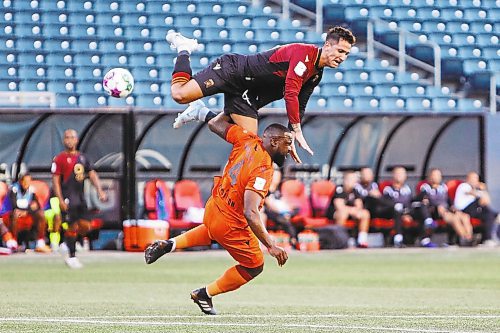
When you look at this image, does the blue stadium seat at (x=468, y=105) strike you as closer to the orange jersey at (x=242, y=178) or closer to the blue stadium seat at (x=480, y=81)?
the blue stadium seat at (x=480, y=81)

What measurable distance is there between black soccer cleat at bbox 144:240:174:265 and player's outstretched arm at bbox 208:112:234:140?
3.05ft

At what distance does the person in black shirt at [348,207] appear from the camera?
794 inches

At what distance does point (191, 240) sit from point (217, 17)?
46.7ft

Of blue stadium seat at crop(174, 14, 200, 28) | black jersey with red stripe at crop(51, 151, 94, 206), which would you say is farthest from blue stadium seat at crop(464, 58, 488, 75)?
black jersey with red stripe at crop(51, 151, 94, 206)

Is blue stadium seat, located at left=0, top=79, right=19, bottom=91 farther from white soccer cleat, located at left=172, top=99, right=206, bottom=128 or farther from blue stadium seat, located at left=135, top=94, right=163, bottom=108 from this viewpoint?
white soccer cleat, located at left=172, top=99, right=206, bottom=128

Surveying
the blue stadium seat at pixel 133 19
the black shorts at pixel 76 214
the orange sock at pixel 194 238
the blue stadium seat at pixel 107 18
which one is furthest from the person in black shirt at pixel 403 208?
the orange sock at pixel 194 238

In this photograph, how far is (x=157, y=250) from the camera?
861cm

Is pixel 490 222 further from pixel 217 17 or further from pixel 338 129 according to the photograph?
pixel 217 17

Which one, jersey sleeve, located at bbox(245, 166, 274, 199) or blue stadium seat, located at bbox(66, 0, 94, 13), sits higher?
blue stadium seat, located at bbox(66, 0, 94, 13)

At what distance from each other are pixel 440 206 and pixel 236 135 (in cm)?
1265

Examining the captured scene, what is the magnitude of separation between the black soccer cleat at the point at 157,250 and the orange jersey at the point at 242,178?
1.55 ft

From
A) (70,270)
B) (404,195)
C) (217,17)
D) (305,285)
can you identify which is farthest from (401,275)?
(217,17)

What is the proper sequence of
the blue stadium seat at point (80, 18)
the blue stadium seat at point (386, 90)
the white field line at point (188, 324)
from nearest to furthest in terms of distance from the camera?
the white field line at point (188, 324) → the blue stadium seat at point (80, 18) → the blue stadium seat at point (386, 90)

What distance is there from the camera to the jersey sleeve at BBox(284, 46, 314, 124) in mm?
8875
